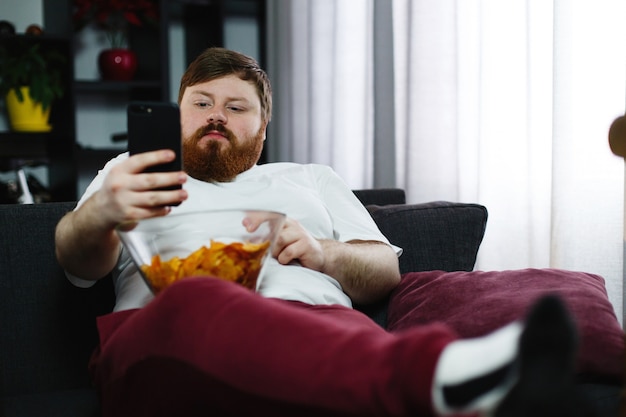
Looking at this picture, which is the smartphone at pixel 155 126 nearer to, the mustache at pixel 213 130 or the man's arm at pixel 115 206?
the man's arm at pixel 115 206

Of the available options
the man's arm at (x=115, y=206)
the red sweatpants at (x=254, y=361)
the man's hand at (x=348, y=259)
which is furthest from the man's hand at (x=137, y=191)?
the man's hand at (x=348, y=259)

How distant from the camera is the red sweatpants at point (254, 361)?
76 cm

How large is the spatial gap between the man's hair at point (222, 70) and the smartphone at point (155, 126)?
0.45 meters

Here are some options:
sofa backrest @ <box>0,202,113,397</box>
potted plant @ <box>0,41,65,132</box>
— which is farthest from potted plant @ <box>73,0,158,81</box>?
sofa backrest @ <box>0,202,113,397</box>

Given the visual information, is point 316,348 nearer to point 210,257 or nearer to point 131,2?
point 210,257

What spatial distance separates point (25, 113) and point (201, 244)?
242cm

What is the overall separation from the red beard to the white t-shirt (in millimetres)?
28

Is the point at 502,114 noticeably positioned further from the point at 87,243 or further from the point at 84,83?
the point at 84,83

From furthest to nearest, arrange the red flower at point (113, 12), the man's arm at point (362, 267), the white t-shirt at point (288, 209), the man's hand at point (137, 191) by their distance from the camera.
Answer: the red flower at point (113, 12)
the man's arm at point (362, 267)
the white t-shirt at point (288, 209)
the man's hand at point (137, 191)

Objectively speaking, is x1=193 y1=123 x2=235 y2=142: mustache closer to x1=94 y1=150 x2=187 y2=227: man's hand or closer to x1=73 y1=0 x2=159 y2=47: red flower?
x1=94 y1=150 x2=187 y2=227: man's hand

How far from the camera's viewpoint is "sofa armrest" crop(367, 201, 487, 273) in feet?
5.71

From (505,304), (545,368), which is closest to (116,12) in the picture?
(505,304)

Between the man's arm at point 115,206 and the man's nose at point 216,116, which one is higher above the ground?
the man's nose at point 216,116

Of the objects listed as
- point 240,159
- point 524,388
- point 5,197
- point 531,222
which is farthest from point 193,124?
point 5,197
